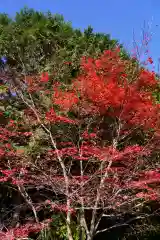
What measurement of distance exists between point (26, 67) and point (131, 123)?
3.22m

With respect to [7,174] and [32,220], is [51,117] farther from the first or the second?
[32,220]

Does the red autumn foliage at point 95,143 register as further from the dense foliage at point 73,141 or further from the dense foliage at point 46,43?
the dense foliage at point 46,43

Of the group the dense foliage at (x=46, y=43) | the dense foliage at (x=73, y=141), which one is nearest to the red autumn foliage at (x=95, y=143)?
→ the dense foliage at (x=73, y=141)

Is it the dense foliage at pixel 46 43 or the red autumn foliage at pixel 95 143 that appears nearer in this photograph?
the red autumn foliage at pixel 95 143

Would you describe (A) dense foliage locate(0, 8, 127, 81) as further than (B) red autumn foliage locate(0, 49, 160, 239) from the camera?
Yes

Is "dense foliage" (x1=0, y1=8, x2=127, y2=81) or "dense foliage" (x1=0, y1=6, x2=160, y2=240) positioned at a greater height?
"dense foliage" (x1=0, y1=8, x2=127, y2=81)

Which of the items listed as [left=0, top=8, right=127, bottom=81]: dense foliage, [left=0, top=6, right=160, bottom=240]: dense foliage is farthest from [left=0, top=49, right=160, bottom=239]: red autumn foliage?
[left=0, top=8, right=127, bottom=81]: dense foliage

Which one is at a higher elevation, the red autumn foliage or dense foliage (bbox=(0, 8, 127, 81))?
dense foliage (bbox=(0, 8, 127, 81))

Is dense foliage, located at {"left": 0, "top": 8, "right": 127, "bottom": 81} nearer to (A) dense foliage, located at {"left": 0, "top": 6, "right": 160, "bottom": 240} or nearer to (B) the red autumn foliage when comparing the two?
(A) dense foliage, located at {"left": 0, "top": 6, "right": 160, "bottom": 240}

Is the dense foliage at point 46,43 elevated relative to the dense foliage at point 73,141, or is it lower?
elevated

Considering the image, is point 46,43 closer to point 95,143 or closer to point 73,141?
point 73,141

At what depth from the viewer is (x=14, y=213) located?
25.8 ft

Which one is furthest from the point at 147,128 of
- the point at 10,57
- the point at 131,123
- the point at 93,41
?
the point at 10,57

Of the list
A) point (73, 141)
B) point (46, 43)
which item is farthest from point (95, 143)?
point (46, 43)
